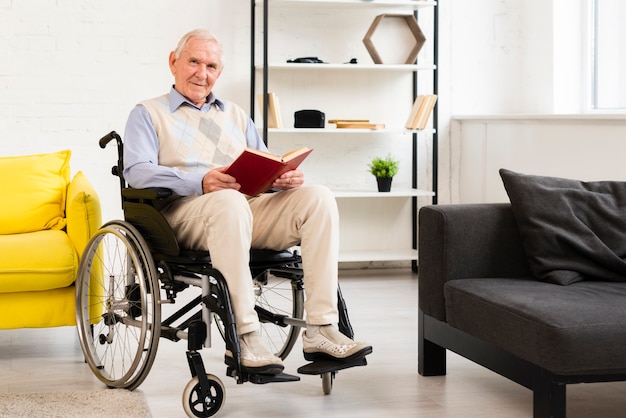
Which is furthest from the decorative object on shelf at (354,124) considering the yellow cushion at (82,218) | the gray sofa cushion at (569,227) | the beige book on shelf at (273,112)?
the gray sofa cushion at (569,227)

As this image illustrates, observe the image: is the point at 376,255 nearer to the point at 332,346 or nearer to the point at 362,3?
the point at 362,3

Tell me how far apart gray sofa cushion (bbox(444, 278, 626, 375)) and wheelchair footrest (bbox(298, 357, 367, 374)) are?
36 centimetres

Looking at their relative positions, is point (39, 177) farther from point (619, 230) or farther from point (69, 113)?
point (619, 230)

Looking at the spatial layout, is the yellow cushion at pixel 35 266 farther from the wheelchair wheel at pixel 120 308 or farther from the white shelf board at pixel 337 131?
the white shelf board at pixel 337 131

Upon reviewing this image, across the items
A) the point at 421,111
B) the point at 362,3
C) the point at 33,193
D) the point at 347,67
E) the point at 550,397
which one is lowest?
the point at 550,397

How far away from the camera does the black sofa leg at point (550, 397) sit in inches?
93.0

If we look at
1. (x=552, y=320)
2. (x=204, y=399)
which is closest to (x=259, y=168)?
(x=204, y=399)

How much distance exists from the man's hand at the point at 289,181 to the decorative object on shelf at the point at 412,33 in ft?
8.19

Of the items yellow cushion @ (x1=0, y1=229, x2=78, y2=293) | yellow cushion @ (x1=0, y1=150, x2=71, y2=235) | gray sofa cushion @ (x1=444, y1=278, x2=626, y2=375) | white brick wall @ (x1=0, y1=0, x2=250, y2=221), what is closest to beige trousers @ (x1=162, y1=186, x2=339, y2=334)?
gray sofa cushion @ (x1=444, y1=278, x2=626, y2=375)

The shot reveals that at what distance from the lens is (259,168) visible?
8.86 ft

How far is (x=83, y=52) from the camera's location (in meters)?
5.08

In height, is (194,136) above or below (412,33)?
below

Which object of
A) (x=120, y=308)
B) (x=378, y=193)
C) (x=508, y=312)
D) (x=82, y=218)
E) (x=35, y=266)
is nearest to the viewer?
(x=508, y=312)

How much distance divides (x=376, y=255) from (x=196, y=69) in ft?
7.98
